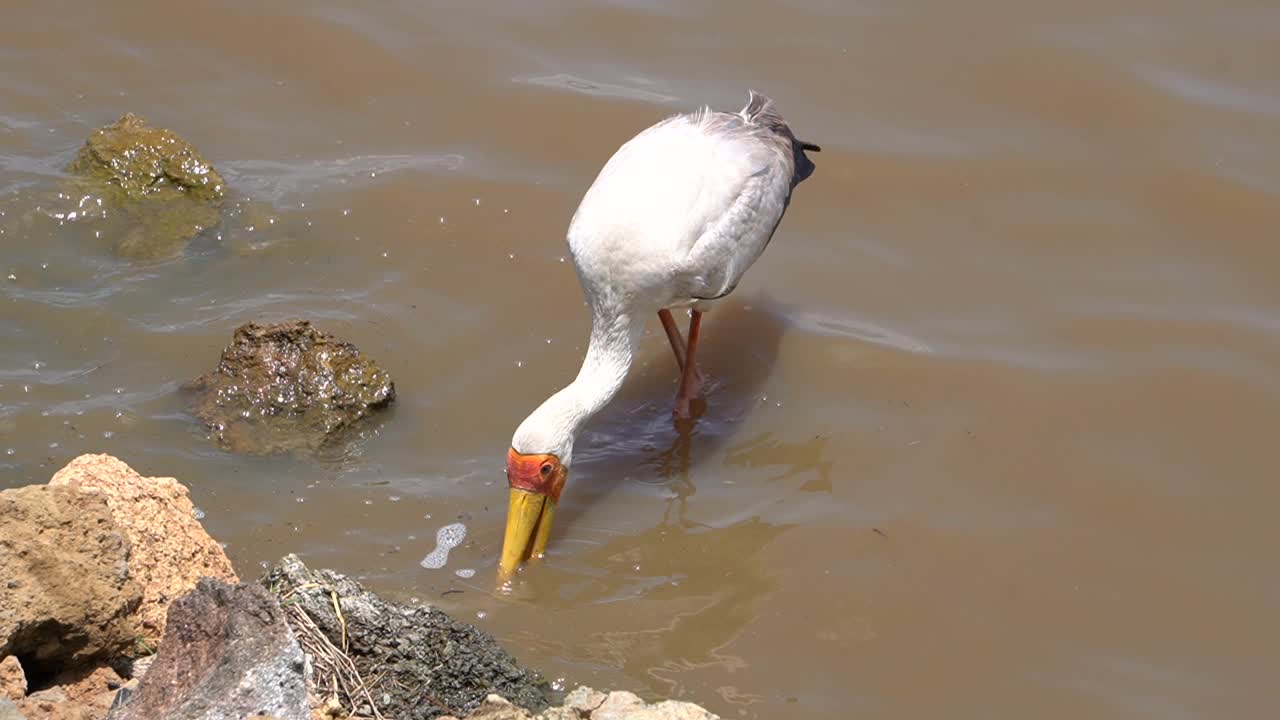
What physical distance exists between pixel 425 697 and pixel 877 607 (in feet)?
7.36

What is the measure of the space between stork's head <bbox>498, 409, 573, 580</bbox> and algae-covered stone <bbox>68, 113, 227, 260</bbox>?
2.76 metres

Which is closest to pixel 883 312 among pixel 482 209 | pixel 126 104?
pixel 482 209

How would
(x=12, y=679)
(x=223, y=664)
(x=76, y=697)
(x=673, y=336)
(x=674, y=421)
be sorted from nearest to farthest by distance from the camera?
(x=223, y=664)
(x=12, y=679)
(x=76, y=697)
(x=674, y=421)
(x=673, y=336)

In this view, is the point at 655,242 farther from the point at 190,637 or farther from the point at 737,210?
the point at 190,637

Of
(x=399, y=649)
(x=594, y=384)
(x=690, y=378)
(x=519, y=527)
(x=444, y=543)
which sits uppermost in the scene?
(x=399, y=649)

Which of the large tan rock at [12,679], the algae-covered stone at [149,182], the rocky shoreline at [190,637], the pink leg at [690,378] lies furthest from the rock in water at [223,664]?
the algae-covered stone at [149,182]

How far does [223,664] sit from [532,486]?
237 cm

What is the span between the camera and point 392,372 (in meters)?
7.21

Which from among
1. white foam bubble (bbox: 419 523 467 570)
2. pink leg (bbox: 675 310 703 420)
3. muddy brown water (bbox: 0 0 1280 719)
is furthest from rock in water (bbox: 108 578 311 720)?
pink leg (bbox: 675 310 703 420)

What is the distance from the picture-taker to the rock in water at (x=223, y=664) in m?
3.75

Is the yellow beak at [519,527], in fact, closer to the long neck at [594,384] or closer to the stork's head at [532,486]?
the stork's head at [532,486]

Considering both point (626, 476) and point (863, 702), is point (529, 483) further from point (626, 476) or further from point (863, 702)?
point (863, 702)

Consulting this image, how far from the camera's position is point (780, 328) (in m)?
7.79

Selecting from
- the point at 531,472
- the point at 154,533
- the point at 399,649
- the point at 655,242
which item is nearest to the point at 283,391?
the point at 531,472
